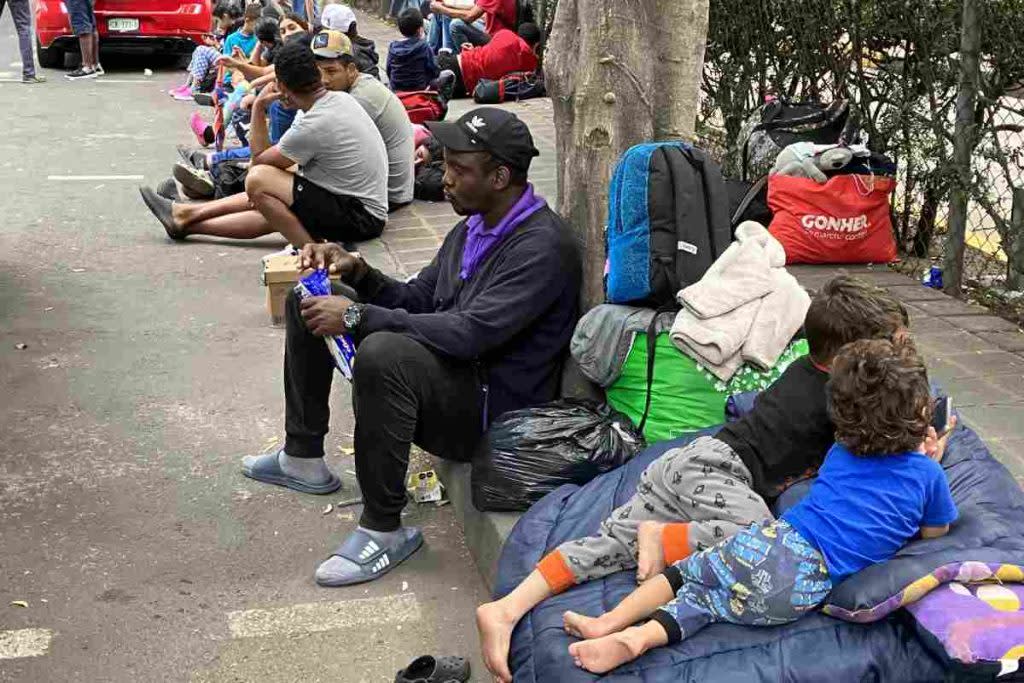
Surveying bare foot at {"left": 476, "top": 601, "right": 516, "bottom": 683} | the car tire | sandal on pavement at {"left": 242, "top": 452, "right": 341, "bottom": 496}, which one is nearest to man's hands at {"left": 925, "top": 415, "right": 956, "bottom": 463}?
bare foot at {"left": 476, "top": 601, "right": 516, "bottom": 683}

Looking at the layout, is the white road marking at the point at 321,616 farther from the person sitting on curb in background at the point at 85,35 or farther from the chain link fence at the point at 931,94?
the person sitting on curb in background at the point at 85,35

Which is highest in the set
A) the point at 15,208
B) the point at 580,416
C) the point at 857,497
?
the point at 857,497

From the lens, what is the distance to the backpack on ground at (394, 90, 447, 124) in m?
10.0

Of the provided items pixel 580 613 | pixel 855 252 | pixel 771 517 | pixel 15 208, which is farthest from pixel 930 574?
pixel 15 208

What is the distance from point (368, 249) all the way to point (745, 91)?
2.96m

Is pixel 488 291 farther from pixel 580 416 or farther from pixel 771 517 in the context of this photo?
pixel 771 517

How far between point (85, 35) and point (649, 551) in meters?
13.8

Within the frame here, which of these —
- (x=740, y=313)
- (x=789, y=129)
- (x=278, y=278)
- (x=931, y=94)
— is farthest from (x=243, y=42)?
(x=740, y=313)

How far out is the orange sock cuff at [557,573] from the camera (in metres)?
3.12

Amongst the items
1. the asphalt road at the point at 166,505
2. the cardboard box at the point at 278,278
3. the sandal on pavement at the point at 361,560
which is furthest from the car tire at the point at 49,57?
the sandal on pavement at the point at 361,560

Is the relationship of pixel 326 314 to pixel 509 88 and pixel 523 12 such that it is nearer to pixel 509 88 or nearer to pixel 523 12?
pixel 509 88

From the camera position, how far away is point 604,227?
431 cm

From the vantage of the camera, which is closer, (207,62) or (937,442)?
(937,442)

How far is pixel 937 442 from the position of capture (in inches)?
122
